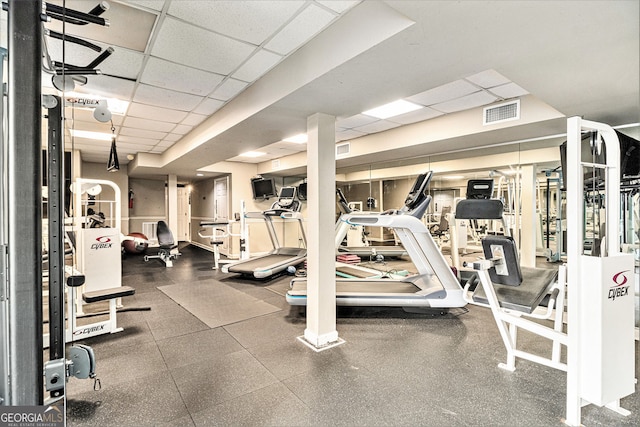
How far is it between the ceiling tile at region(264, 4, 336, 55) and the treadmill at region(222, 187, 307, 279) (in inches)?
146

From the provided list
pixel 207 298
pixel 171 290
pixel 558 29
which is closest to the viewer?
pixel 558 29

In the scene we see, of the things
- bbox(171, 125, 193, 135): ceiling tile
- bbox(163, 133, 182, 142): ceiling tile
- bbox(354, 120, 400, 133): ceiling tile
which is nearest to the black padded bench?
bbox(171, 125, 193, 135): ceiling tile

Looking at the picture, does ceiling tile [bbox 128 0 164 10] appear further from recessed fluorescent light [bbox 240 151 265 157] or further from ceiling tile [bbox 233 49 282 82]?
recessed fluorescent light [bbox 240 151 265 157]

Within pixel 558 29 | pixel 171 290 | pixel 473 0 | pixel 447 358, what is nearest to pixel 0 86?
pixel 473 0

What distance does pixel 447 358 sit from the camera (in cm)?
275

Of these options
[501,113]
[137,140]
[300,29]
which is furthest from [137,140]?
[501,113]

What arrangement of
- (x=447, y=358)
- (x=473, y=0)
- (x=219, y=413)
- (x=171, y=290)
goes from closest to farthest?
(x=473, y=0) → (x=219, y=413) → (x=447, y=358) → (x=171, y=290)

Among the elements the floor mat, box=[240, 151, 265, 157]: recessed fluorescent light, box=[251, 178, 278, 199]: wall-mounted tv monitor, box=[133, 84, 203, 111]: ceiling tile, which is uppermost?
box=[133, 84, 203, 111]: ceiling tile

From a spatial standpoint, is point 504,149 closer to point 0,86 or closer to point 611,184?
point 611,184

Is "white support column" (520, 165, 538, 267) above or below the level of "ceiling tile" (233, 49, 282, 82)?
below

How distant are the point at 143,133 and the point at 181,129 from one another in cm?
82

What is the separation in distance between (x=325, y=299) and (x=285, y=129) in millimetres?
2096

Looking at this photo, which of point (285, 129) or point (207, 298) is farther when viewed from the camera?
point (207, 298)

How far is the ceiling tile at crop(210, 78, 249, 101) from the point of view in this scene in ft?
10.8
